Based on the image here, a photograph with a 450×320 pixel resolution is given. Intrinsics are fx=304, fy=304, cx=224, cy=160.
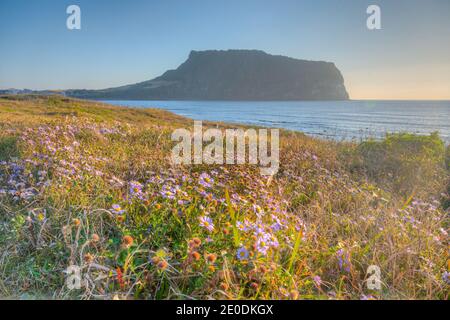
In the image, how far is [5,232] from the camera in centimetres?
262

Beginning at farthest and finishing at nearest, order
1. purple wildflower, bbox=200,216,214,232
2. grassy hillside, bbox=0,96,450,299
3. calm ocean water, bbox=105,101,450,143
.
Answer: calm ocean water, bbox=105,101,450,143 → purple wildflower, bbox=200,216,214,232 → grassy hillside, bbox=0,96,450,299

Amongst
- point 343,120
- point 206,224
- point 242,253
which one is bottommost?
point 242,253

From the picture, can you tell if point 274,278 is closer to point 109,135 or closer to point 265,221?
point 265,221

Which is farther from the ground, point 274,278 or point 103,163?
point 103,163

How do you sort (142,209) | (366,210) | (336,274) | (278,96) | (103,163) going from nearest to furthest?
(336,274) → (142,209) → (366,210) → (103,163) → (278,96)

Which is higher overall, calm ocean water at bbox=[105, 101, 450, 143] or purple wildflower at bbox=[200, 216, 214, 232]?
calm ocean water at bbox=[105, 101, 450, 143]

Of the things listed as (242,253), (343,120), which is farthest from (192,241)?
(343,120)

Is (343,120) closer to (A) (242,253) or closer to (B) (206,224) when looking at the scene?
(B) (206,224)

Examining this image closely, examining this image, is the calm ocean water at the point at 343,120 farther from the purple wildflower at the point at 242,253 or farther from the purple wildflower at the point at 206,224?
the purple wildflower at the point at 242,253

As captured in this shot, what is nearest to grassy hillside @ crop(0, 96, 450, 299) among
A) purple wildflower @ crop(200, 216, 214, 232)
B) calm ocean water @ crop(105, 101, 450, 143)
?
purple wildflower @ crop(200, 216, 214, 232)

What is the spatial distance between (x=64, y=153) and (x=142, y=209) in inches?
80.9

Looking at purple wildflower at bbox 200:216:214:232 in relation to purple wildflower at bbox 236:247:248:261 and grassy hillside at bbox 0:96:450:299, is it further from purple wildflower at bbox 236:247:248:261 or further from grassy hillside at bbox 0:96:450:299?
purple wildflower at bbox 236:247:248:261

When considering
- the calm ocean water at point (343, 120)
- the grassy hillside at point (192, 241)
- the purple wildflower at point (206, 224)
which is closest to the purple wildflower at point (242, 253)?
the grassy hillside at point (192, 241)

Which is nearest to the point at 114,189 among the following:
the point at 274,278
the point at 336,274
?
the point at 274,278
